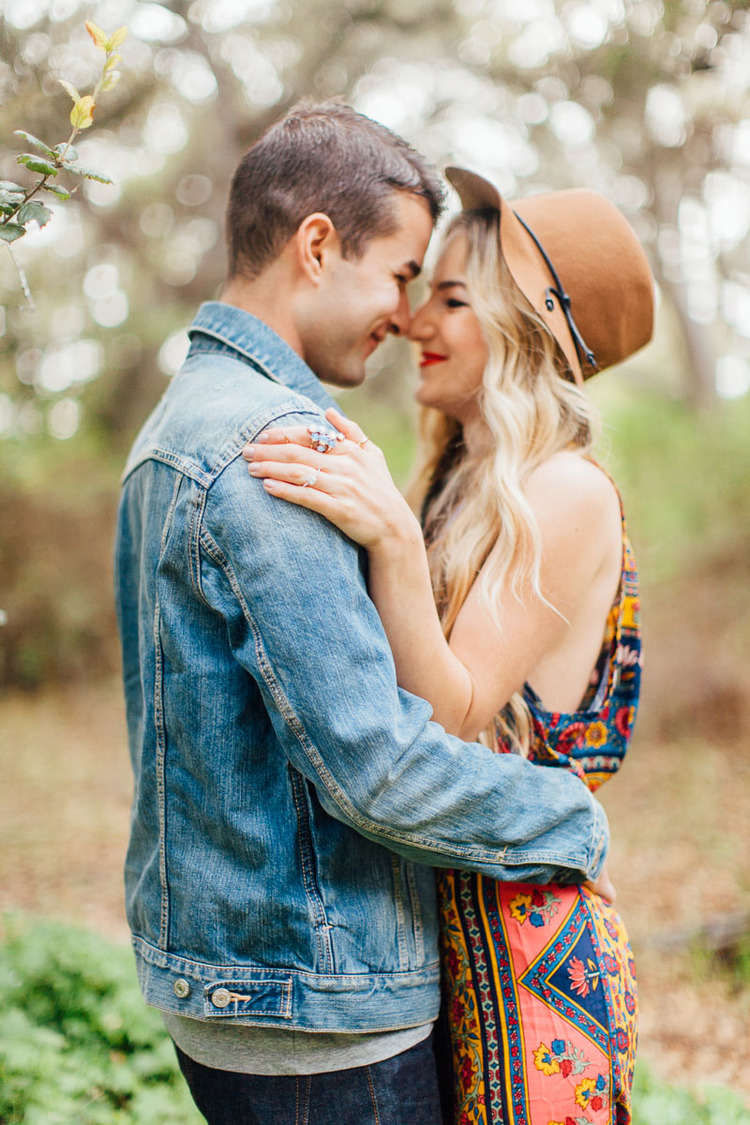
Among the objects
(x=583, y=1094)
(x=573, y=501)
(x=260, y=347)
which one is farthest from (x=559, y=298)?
(x=583, y=1094)

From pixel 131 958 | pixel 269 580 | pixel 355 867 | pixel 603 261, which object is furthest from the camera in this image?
→ pixel 131 958

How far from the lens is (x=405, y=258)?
1.76 metres

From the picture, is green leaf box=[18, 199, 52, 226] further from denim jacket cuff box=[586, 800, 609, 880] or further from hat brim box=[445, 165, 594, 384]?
denim jacket cuff box=[586, 800, 609, 880]

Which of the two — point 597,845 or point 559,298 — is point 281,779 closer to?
point 597,845

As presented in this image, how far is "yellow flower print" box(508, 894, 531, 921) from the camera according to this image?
1529mm

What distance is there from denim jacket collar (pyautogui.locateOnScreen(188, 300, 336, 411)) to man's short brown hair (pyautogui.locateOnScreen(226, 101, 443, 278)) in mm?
134

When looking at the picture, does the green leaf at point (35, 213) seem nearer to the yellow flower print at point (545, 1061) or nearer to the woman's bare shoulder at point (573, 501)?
the woman's bare shoulder at point (573, 501)

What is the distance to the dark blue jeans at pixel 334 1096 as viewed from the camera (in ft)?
4.43

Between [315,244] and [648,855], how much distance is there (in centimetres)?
499

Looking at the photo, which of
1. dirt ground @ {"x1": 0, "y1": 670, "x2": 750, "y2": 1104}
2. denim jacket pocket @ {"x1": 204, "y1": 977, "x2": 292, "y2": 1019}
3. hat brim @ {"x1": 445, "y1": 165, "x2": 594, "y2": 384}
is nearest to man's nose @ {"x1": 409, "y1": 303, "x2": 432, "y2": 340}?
hat brim @ {"x1": 445, "y1": 165, "x2": 594, "y2": 384}

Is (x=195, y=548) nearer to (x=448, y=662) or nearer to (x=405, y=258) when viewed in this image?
(x=448, y=662)

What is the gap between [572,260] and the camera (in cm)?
194

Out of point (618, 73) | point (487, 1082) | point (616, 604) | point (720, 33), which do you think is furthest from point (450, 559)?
point (618, 73)

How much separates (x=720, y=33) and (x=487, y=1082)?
376 cm
